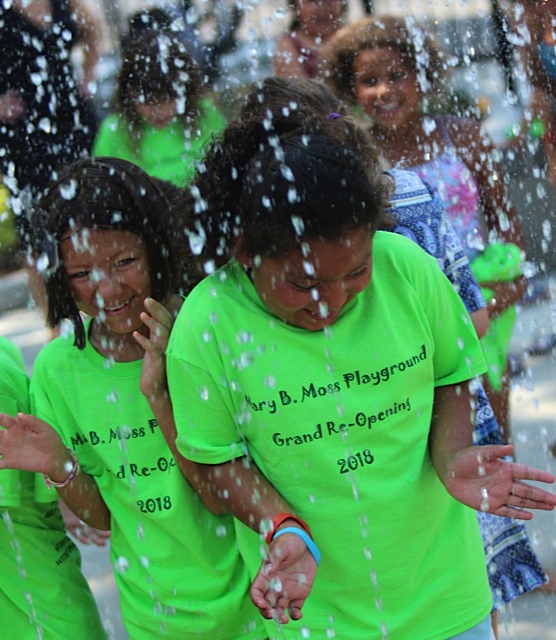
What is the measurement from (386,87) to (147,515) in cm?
186

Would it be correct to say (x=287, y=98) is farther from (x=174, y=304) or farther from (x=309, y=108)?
(x=174, y=304)

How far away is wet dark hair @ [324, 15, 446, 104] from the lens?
369 centimetres

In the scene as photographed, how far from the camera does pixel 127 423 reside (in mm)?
2467

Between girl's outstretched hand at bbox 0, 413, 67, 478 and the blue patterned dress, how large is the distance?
0.96 metres

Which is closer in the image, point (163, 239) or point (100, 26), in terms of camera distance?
Result: point (163, 239)

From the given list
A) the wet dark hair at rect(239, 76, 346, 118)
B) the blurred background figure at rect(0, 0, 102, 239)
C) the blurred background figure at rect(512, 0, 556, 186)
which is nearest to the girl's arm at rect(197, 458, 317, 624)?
the wet dark hair at rect(239, 76, 346, 118)

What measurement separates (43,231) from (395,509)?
1.08 metres

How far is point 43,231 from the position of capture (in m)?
2.58

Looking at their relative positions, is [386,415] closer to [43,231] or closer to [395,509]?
[395,509]

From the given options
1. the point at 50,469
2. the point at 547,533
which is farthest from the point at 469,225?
the point at 50,469

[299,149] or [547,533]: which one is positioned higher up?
[299,149]

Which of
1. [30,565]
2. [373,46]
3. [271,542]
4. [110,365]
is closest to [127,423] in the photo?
[110,365]

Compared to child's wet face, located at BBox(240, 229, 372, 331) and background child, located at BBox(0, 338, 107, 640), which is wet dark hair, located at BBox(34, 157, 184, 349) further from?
child's wet face, located at BBox(240, 229, 372, 331)

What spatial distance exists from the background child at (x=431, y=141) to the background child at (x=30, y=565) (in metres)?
1.56
